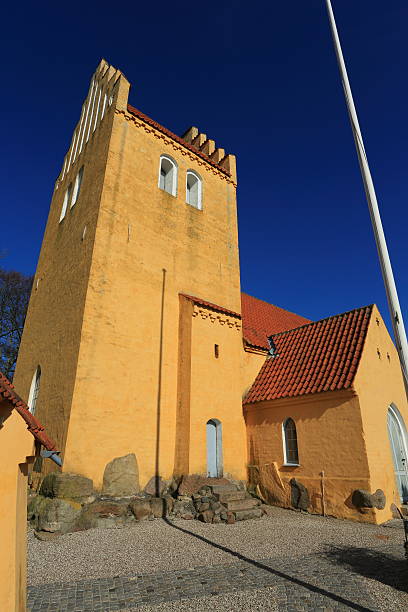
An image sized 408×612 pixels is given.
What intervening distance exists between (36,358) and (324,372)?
993 centimetres

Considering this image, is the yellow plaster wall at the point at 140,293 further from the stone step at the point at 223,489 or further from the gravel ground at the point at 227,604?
the gravel ground at the point at 227,604

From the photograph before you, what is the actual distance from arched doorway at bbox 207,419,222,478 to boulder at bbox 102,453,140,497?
2.58m

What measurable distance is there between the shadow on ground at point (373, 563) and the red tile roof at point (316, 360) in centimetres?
438

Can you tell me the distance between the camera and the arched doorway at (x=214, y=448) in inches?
460

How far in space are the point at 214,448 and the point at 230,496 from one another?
5.92 ft

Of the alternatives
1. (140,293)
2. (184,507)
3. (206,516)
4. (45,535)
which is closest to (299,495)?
(206,516)

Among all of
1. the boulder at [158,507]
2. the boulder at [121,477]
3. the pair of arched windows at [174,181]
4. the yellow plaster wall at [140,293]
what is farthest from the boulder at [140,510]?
the pair of arched windows at [174,181]

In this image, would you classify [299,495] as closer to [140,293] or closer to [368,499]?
[368,499]

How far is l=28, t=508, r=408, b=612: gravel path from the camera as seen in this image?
4781 millimetres

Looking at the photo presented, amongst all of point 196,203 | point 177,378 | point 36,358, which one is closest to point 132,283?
point 177,378

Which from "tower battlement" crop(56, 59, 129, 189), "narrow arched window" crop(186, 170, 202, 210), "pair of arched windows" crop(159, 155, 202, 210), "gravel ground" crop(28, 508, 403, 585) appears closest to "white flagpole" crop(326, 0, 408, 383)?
"gravel ground" crop(28, 508, 403, 585)

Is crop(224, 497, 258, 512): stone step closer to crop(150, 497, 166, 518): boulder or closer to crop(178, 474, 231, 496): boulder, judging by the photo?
crop(178, 474, 231, 496): boulder

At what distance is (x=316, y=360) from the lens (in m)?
12.5

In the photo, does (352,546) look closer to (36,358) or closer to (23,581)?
(23,581)
